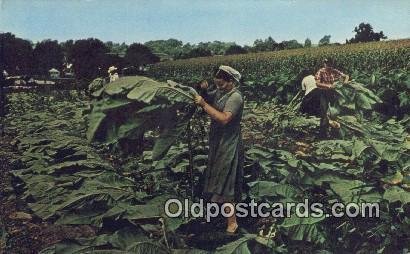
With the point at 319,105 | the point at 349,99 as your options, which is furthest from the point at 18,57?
the point at 349,99

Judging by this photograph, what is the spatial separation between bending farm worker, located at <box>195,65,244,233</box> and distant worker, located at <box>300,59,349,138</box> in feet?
12.6

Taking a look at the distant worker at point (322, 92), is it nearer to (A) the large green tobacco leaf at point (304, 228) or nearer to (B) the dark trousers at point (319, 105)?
(B) the dark trousers at point (319, 105)

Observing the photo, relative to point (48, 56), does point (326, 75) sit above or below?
below

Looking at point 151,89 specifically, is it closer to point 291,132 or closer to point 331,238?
point 331,238

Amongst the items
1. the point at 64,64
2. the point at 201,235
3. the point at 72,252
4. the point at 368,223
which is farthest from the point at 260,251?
the point at 64,64

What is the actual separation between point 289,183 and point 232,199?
1.40 ft

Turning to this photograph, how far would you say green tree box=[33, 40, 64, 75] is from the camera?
56.9 ft

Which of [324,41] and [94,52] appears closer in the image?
[94,52]

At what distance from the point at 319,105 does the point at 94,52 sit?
4735 millimetres

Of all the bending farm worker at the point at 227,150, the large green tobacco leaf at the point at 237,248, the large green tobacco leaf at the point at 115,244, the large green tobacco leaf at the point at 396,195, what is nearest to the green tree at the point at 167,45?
the bending farm worker at the point at 227,150

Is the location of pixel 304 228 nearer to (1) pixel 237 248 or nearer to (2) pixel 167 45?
(1) pixel 237 248

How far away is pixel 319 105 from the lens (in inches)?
311

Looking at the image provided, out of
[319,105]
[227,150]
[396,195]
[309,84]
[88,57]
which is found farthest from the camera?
[88,57]

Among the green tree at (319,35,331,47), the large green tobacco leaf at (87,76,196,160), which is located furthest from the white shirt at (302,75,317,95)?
the green tree at (319,35,331,47)
